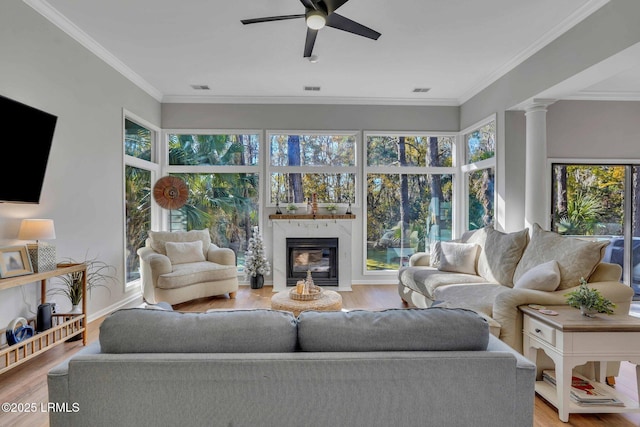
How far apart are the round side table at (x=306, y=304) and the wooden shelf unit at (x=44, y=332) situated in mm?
1776

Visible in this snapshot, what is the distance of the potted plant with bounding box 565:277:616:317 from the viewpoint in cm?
209

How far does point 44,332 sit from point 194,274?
182 cm

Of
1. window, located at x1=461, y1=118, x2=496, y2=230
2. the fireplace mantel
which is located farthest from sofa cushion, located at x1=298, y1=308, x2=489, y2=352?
the fireplace mantel

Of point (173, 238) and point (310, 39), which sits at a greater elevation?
point (310, 39)

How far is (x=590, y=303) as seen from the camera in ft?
6.88

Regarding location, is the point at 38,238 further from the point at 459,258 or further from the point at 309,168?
the point at 459,258

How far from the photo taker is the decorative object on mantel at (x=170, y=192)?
5242 mm

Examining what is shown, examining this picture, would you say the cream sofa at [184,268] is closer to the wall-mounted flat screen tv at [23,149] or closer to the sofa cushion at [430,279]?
the wall-mounted flat screen tv at [23,149]

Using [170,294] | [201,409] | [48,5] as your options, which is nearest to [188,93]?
[48,5]

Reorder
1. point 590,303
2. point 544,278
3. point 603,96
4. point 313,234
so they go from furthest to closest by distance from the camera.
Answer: point 313,234, point 603,96, point 544,278, point 590,303

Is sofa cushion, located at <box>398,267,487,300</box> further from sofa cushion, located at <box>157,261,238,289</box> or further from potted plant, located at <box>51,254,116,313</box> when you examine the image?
potted plant, located at <box>51,254,116,313</box>

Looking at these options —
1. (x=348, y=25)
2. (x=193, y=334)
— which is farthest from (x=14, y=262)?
(x=348, y=25)

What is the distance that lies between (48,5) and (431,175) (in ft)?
17.3

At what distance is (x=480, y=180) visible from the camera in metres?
5.07
